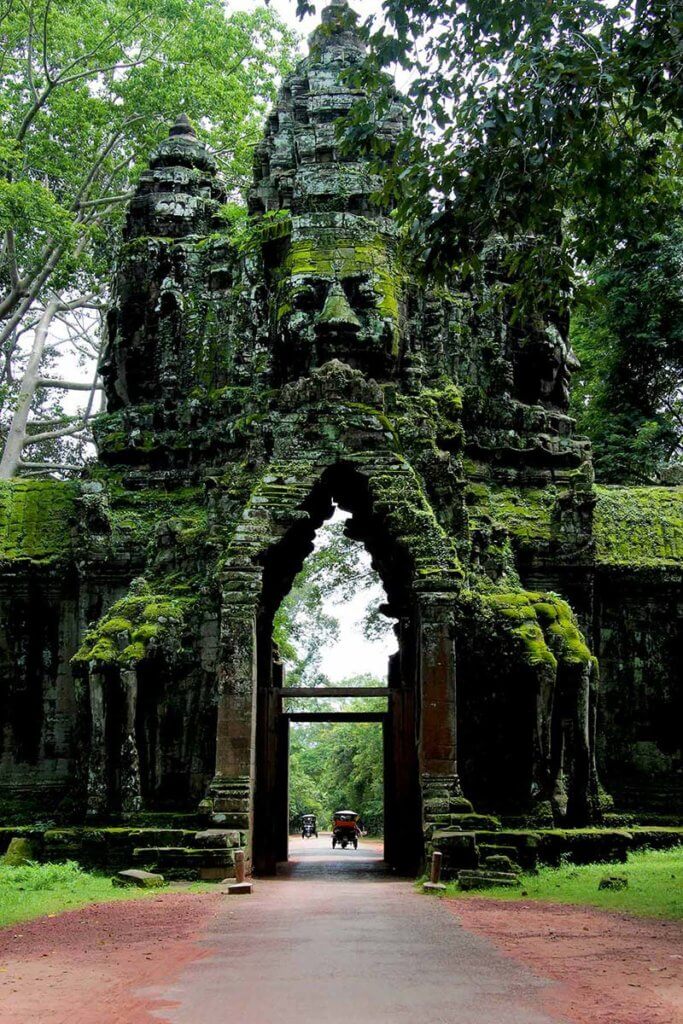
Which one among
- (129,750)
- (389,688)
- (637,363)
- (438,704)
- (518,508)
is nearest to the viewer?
(438,704)

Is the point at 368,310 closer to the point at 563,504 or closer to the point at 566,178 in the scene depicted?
the point at 563,504

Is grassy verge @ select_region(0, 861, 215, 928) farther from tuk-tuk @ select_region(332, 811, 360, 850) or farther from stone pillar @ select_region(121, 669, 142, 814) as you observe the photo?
tuk-tuk @ select_region(332, 811, 360, 850)

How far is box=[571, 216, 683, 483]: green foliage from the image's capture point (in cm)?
2491

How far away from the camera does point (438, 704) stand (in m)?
15.0

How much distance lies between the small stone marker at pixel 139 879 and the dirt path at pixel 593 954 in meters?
3.47

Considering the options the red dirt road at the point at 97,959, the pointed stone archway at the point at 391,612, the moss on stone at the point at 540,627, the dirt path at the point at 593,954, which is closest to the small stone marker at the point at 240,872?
the pointed stone archway at the point at 391,612

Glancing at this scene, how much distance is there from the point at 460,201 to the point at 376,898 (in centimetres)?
716

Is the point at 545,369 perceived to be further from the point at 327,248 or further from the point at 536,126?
the point at 536,126

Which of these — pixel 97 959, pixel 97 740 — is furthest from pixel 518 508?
pixel 97 959

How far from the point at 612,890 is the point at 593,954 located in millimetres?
4205

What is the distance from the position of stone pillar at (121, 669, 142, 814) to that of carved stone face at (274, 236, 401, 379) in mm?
5509

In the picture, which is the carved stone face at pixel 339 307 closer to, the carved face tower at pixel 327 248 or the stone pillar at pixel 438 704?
the carved face tower at pixel 327 248

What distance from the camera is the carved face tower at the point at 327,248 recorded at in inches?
700

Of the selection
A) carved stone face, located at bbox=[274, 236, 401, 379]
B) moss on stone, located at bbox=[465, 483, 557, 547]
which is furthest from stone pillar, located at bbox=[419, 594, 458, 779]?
carved stone face, located at bbox=[274, 236, 401, 379]
